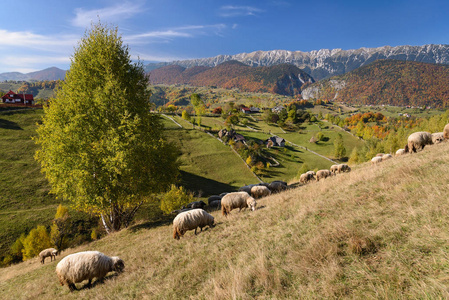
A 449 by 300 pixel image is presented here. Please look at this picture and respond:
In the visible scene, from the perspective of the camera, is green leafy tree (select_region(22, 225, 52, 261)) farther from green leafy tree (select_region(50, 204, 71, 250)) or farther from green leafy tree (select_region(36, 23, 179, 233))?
green leafy tree (select_region(36, 23, 179, 233))

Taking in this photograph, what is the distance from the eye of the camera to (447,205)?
564 centimetres

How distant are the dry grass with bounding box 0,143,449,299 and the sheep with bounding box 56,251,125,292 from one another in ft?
1.81

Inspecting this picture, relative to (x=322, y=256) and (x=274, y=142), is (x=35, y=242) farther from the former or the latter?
(x=274, y=142)

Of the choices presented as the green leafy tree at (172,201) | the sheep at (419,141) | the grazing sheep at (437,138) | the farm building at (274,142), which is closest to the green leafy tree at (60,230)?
the green leafy tree at (172,201)

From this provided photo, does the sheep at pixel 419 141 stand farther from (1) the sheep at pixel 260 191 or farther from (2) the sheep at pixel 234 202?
(2) the sheep at pixel 234 202

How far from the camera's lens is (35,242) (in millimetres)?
30344

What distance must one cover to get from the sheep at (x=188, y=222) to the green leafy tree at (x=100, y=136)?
6.22m

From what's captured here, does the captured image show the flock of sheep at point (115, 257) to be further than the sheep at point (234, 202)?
No

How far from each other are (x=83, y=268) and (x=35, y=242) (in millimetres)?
32867

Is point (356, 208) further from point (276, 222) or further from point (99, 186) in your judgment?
point (99, 186)

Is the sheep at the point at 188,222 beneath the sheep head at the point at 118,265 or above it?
above

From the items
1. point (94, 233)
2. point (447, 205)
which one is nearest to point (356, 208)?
point (447, 205)

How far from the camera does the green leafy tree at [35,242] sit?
28.9 meters

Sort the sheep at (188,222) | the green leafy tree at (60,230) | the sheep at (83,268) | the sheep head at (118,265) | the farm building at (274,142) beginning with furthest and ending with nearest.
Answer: the farm building at (274,142), the green leafy tree at (60,230), the sheep at (188,222), the sheep head at (118,265), the sheep at (83,268)
